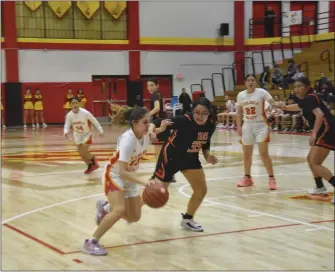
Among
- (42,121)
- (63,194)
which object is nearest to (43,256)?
(63,194)

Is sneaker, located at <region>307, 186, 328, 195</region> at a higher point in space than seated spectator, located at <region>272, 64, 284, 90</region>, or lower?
lower

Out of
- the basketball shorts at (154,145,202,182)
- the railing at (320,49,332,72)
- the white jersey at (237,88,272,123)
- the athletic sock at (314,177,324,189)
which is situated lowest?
the athletic sock at (314,177,324,189)

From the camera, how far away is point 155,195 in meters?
5.42

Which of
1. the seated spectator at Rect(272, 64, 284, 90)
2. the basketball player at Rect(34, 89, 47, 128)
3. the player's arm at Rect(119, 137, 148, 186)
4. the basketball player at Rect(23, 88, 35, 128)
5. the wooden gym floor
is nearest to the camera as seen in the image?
the wooden gym floor

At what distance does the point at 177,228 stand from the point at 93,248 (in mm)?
1304

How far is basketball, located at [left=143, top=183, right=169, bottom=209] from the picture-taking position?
5414 millimetres

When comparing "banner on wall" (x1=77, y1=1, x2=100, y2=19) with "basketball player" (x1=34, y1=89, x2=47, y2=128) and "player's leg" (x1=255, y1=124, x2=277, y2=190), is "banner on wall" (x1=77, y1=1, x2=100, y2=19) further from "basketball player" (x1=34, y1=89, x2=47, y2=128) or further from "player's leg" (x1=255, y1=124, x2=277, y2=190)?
"player's leg" (x1=255, y1=124, x2=277, y2=190)

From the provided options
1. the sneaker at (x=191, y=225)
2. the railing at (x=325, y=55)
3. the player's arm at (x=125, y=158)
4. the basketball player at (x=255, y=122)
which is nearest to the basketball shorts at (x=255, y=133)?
the basketball player at (x=255, y=122)

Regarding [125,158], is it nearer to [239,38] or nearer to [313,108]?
[313,108]

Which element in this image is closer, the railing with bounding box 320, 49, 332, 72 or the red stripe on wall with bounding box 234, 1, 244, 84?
the railing with bounding box 320, 49, 332, 72

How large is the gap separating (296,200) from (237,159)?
15.8 feet

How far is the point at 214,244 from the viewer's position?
219 inches

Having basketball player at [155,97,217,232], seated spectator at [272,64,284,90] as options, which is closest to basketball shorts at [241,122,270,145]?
basketball player at [155,97,217,232]

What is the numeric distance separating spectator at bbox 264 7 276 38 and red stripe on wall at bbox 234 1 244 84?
4.41 ft
